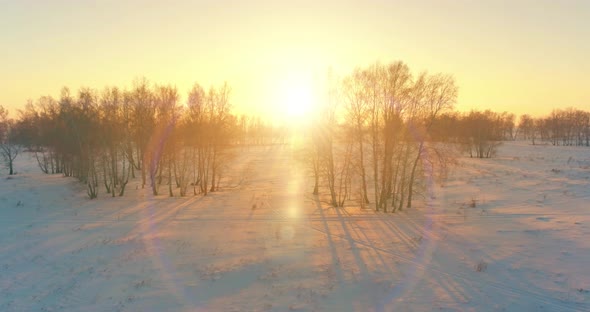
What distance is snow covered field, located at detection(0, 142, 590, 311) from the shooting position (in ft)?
37.8

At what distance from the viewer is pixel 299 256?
616 inches

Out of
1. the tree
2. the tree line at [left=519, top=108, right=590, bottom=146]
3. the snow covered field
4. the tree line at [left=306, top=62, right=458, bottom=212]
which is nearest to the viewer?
the snow covered field

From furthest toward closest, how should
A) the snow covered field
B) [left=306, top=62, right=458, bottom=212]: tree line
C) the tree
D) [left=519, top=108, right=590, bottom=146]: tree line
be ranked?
[left=519, top=108, right=590, bottom=146]: tree line < the tree < [left=306, top=62, right=458, bottom=212]: tree line < the snow covered field

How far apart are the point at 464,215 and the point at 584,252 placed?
826 centimetres

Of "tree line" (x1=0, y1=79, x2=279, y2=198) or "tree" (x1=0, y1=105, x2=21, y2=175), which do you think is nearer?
"tree line" (x1=0, y1=79, x2=279, y2=198)

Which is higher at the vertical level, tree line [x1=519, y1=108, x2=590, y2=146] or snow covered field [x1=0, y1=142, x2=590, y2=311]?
tree line [x1=519, y1=108, x2=590, y2=146]

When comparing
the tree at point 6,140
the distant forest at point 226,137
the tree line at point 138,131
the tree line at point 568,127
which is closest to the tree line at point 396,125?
the distant forest at point 226,137

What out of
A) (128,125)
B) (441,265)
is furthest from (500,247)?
(128,125)

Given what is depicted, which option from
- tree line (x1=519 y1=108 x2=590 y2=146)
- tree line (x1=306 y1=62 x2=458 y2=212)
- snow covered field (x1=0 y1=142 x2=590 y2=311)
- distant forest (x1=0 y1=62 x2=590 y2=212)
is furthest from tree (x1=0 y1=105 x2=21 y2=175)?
tree line (x1=519 y1=108 x2=590 y2=146)

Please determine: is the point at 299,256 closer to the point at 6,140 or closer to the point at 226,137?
the point at 226,137

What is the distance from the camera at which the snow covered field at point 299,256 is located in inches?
454

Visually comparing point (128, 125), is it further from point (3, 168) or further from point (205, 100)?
point (3, 168)

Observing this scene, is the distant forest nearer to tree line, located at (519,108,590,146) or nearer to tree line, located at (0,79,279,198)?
tree line, located at (0,79,279,198)

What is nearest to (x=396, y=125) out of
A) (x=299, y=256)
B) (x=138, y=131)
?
(x=299, y=256)
